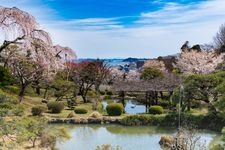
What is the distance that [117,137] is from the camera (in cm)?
1934

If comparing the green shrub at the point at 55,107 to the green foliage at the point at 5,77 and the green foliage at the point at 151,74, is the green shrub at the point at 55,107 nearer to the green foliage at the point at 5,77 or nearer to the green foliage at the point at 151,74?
the green foliage at the point at 5,77

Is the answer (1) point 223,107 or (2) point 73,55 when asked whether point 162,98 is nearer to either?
(1) point 223,107

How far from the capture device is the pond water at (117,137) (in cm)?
1681

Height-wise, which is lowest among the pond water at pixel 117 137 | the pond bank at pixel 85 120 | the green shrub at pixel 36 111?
the pond water at pixel 117 137

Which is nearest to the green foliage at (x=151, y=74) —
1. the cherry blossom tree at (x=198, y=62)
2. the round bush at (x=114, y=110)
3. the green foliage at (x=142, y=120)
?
the cherry blossom tree at (x=198, y=62)

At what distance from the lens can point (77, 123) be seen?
76.8ft

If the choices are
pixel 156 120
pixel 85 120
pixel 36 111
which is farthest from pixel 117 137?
pixel 36 111

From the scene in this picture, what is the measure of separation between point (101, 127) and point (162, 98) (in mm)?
12460

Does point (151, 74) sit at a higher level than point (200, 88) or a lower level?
higher

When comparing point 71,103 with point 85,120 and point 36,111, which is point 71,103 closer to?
point 36,111

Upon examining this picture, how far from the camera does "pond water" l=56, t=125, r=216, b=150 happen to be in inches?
662

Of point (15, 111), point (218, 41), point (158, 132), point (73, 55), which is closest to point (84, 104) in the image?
point (158, 132)

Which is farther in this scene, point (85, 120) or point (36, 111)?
point (36, 111)

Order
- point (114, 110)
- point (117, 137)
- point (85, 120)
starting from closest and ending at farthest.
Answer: point (117, 137), point (85, 120), point (114, 110)
